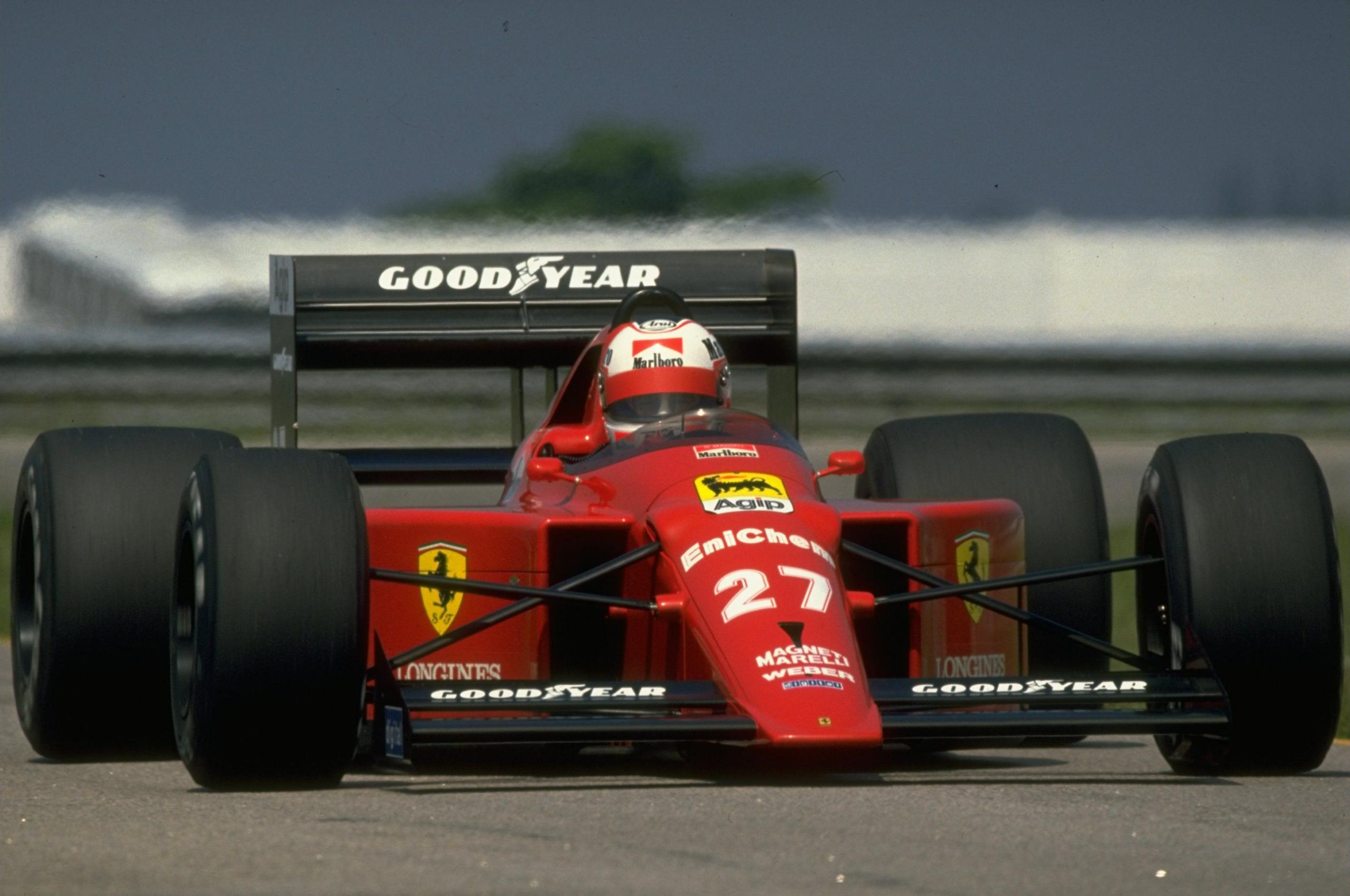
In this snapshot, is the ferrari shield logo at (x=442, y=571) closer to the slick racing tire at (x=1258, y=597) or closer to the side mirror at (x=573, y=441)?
the side mirror at (x=573, y=441)

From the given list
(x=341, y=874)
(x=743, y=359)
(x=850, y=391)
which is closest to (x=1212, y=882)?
(x=341, y=874)

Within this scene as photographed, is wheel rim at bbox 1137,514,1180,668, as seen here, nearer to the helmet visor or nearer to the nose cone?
the nose cone

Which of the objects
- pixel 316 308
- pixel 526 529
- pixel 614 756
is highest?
pixel 316 308

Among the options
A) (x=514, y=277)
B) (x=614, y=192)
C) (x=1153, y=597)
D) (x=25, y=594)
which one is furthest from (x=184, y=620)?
(x=614, y=192)

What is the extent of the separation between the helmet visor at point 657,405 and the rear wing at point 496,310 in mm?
1698

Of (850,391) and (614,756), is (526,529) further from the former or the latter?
(850,391)

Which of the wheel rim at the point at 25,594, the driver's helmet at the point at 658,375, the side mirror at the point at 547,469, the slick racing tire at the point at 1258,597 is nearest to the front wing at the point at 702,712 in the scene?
the slick racing tire at the point at 1258,597

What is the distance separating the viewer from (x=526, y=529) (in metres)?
6.88

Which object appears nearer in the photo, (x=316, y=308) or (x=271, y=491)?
(x=271, y=491)

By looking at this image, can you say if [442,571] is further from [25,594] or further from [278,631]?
[25,594]

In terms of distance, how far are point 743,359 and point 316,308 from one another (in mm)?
1598

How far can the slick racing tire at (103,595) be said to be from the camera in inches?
282

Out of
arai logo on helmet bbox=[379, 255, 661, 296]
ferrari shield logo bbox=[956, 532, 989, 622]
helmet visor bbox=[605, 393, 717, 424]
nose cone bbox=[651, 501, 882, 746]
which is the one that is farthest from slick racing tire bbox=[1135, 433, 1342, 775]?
arai logo on helmet bbox=[379, 255, 661, 296]

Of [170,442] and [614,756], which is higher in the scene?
[170,442]
